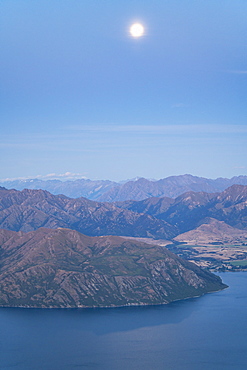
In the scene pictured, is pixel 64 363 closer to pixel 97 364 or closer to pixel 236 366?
pixel 97 364

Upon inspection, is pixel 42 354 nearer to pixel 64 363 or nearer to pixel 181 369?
pixel 64 363

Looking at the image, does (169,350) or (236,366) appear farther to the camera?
(169,350)

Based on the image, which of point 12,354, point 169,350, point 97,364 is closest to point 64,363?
point 97,364

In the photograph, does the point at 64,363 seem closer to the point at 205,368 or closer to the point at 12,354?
the point at 12,354

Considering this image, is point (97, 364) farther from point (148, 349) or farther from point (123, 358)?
point (148, 349)

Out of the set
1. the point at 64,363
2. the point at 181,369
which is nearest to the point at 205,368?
the point at 181,369

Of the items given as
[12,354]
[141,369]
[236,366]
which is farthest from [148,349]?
[12,354]

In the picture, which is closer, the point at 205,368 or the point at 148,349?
the point at 205,368

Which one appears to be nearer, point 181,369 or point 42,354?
point 181,369
